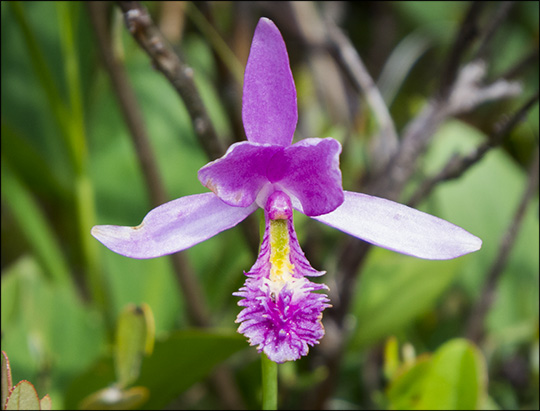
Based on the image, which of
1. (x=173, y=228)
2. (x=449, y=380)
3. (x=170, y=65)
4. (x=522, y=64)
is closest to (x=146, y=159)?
(x=170, y=65)

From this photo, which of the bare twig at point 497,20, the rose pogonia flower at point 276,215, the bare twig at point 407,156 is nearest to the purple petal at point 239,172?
the rose pogonia flower at point 276,215

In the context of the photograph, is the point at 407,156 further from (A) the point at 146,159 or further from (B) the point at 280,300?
(B) the point at 280,300

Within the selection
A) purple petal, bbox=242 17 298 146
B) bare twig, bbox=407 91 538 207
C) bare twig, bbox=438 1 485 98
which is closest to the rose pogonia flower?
purple petal, bbox=242 17 298 146

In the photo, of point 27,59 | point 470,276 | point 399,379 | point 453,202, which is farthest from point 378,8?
point 399,379

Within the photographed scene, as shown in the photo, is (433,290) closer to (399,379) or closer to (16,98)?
(399,379)

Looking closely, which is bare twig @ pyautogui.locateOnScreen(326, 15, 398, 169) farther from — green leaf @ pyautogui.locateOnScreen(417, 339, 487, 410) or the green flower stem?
the green flower stem

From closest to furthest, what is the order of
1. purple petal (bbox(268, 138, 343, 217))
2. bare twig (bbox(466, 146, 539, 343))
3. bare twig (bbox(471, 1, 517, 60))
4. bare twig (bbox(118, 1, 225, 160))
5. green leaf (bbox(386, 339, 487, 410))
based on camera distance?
purple petal (bbox(268, 138, 343, 217)) → bare twig (bbox(118, 1, 225, 160)) → green leaf (bbox(386, 339, 487, 410)) → bare twig (bbox(471, 1, 517, 60)) → bare twig (bbox(466, 146, 539, 343))
